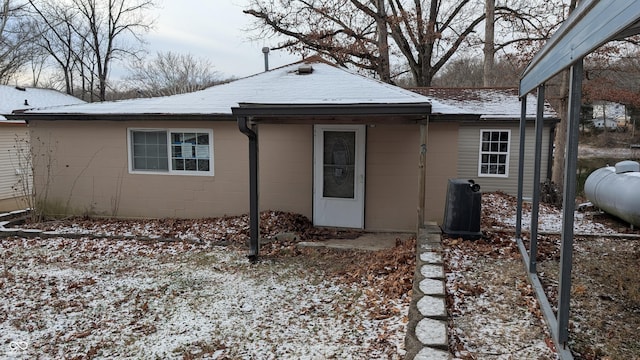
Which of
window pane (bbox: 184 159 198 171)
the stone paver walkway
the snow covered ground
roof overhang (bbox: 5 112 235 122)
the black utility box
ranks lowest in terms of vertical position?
the snow covered ground

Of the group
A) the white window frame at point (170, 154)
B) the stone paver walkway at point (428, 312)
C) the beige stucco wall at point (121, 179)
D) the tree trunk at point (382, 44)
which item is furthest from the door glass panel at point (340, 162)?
the tree trunk at point (382, 44)

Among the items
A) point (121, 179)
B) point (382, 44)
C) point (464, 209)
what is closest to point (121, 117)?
point (121, 179)

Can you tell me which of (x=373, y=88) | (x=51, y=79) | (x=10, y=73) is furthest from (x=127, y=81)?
(x=373, y=88)

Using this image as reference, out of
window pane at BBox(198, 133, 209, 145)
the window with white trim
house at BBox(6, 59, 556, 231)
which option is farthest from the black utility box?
the window with white trim

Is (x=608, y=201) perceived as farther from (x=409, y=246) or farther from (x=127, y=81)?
(x=127, y=81)

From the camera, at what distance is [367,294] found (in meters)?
4.42

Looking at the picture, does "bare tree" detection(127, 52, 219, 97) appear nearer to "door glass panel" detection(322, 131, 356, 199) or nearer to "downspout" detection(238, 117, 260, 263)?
"door glass panel" detection(322, 131, 356, 199)

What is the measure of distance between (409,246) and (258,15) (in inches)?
532

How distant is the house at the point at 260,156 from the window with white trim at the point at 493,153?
4.33m

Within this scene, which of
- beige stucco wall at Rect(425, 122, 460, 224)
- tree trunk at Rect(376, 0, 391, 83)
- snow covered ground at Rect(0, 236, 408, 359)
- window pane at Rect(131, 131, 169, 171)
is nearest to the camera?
snow covered ground at Rect(0, 236, 408, 359)

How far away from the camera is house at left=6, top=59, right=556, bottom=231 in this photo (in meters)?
7.00

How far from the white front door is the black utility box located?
76.9 inches

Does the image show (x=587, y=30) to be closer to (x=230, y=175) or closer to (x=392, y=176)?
(x=392, y=176)

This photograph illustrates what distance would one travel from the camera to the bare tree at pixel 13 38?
830 inches
